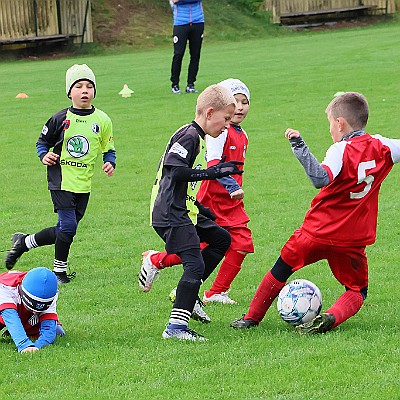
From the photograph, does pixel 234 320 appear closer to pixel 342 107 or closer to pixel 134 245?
pixel 342 107

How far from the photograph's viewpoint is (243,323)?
624 centimetres

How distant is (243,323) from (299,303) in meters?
0.41

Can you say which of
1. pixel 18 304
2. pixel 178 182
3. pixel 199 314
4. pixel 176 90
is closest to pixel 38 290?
pixel 18 304

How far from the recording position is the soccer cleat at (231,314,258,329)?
622 cm

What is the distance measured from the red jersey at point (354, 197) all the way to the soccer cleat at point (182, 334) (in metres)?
0.97

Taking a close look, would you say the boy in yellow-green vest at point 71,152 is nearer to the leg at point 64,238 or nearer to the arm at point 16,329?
the leg at point 64,238

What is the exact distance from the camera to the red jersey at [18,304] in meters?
5.83

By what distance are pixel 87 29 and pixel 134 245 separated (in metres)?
24.7

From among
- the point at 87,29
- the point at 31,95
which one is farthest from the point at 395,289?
the point at 87,29

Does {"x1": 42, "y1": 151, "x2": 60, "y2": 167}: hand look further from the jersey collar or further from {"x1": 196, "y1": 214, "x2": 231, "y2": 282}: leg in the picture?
the jersey collar

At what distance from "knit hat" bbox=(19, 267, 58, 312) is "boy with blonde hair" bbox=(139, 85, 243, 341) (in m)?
0.77

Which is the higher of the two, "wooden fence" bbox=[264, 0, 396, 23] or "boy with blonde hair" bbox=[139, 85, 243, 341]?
"boy with blonde hair" bbox=[139, 85, 243, 341]

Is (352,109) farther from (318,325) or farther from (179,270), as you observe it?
(179,270)

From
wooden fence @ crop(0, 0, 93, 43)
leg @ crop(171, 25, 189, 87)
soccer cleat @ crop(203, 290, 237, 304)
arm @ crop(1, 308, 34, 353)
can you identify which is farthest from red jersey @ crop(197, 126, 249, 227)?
wooden fence @ crop(0, 0, 93, 43)
